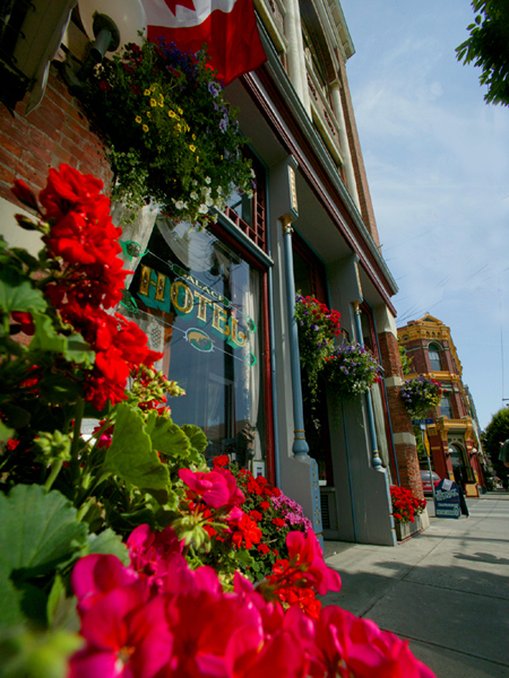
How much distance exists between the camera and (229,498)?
938mm

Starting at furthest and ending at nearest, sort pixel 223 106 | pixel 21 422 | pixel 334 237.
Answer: pixel 334 237, pixel 223 106, pixel 21 422

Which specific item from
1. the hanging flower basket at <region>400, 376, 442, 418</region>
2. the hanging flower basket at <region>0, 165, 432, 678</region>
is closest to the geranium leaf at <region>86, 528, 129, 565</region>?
the hanging flower basket at <region>0, 165, 432, 678</region>

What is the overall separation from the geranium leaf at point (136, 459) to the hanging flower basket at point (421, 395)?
25.3 ft

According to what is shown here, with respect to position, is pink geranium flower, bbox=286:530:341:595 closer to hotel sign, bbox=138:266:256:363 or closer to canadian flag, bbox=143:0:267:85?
hotel sign, bbox=138:266:256:363

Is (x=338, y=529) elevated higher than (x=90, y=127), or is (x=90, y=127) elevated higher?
(x=90, y=127)

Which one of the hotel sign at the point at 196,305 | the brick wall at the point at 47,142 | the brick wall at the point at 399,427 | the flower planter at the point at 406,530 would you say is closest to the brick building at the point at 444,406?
the brick wall at the point at 399,427

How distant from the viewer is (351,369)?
5.38 metres

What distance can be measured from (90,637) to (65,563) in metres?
0.35

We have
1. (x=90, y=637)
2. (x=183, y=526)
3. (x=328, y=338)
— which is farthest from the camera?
(x=328, y=338)

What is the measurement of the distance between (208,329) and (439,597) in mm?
2952

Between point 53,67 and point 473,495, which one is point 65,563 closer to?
point 53,67

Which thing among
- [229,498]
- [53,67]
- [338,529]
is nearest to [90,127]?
[53,67]

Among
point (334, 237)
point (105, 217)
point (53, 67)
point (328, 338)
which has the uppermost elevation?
point (334, 237)

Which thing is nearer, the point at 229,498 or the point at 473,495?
the point at 229,498
